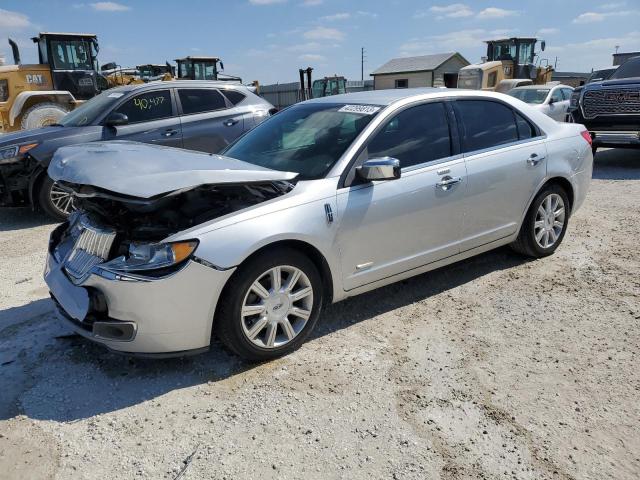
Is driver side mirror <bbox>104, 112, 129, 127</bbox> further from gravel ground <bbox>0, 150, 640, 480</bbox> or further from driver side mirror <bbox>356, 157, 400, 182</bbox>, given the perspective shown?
driver side mirror <bbox>356, 157, 400, 182</bbox>

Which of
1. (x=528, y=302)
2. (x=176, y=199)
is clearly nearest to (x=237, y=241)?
(x=176, y=199)

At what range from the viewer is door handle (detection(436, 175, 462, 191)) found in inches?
153

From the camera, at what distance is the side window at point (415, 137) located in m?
3.73

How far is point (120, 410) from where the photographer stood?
284 cm

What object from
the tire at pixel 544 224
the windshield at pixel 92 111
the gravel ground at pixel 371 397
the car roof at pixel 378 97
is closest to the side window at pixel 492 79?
the windshield at pixel 92 111

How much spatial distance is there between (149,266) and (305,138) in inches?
66.6

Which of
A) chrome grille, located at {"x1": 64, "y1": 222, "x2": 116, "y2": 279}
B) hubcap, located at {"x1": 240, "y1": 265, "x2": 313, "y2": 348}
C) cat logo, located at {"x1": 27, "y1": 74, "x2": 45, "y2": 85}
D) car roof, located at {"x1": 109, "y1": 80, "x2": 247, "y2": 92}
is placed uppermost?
cat logo, located at {"x1": 27, "y1": 74, "x2": 45, "y2": 85}

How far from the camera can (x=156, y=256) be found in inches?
113

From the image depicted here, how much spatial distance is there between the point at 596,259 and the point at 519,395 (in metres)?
2.68

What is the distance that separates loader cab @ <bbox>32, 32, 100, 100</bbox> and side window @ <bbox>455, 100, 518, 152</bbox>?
12.5 m

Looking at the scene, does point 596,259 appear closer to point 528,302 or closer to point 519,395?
point 528,302

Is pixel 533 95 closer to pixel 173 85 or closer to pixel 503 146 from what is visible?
pixel 173 85

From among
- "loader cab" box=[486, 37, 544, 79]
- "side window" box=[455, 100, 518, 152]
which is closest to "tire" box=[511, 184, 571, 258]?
"side window" box=[455, 100, 518, 152]

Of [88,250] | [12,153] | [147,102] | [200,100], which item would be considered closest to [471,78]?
[200,100]
